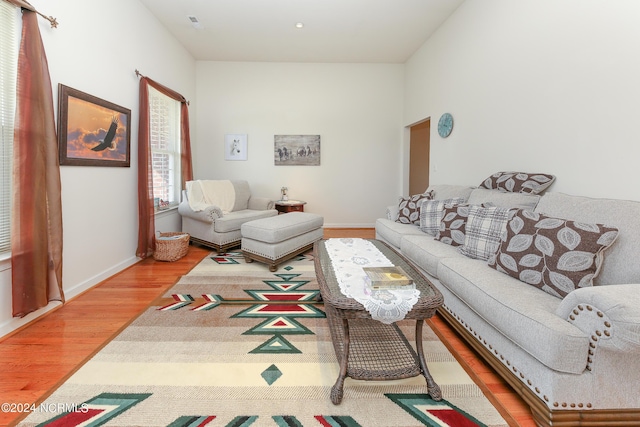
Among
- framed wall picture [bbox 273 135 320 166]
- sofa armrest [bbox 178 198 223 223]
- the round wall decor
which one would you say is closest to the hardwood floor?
sofa armrest [bbox 178 198 223 223]

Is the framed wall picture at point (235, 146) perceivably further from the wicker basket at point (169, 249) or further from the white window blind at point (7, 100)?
the white window blind at point (7, 100)

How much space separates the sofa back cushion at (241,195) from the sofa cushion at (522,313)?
11.7ft

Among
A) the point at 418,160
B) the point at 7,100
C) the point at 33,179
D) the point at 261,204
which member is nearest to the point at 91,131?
the point at 7,100

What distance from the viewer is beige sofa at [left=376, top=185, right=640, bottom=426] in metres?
1.20

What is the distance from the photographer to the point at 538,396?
1.32 metres

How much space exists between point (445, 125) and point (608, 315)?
3.41 m

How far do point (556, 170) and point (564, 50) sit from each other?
86 centimetres

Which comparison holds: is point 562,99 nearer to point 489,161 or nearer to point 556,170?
point 556,170

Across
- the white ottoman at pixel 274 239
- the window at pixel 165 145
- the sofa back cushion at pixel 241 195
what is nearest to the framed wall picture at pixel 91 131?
the window at pixel 165 145

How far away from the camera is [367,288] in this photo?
5.33 feet

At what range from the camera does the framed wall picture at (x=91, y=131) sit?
2.55 metres

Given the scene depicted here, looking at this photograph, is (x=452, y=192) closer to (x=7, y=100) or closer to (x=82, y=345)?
(x=82, y=345)

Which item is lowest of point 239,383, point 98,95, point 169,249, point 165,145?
point 239,383

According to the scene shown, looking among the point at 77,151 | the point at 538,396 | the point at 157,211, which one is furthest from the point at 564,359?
the point at 157,211
